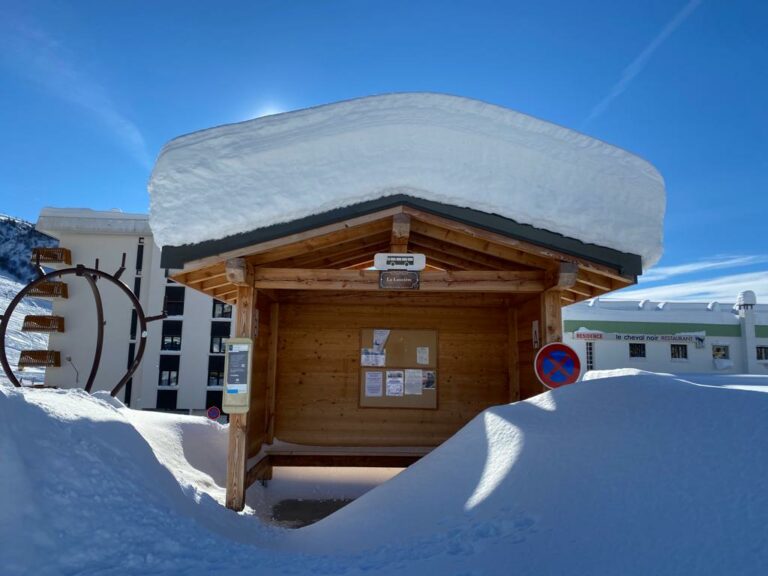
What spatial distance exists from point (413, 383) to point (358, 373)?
3.43 feet

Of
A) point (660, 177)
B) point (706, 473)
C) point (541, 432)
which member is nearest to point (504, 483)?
point (541, 432)

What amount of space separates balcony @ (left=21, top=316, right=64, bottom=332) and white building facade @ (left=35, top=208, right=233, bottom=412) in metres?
0.49

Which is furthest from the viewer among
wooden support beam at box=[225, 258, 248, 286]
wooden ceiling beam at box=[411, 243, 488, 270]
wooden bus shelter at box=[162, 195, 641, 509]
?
wooden ceiling beam at box=[411, 243, 488, 270]

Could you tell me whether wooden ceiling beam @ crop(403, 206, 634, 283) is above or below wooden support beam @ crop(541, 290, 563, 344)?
above

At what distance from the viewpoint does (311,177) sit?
636 centimetres

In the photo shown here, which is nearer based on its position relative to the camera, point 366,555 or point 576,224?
point 366,555

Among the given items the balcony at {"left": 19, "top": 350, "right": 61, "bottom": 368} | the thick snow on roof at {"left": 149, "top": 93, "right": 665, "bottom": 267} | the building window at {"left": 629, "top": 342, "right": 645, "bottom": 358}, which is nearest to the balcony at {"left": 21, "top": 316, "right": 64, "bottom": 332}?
the balcony at {"left": 19, "top": 350, "right": 61, "bottom": 368}

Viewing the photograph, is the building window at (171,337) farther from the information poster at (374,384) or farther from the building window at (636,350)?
the building window at (636,350)

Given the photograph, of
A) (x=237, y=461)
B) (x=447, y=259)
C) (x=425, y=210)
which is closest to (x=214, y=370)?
(x=447, y=259)

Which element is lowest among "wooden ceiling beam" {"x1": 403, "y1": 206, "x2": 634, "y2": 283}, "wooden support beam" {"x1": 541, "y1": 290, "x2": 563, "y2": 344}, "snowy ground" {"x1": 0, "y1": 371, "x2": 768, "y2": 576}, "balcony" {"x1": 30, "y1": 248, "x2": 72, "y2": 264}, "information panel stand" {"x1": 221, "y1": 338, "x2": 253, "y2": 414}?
"snowy ground" {"x1": 0, "y1": 371, "x2": 768, "y2": 576}

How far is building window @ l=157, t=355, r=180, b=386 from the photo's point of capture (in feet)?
92.5

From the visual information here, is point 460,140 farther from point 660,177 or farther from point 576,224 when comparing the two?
point 660,177

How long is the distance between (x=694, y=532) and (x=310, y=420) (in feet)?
24.3

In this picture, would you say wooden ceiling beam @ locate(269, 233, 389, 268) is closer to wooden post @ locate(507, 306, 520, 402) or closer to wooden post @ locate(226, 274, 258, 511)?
wooden post @ locate(226, 274, 258, 511)
